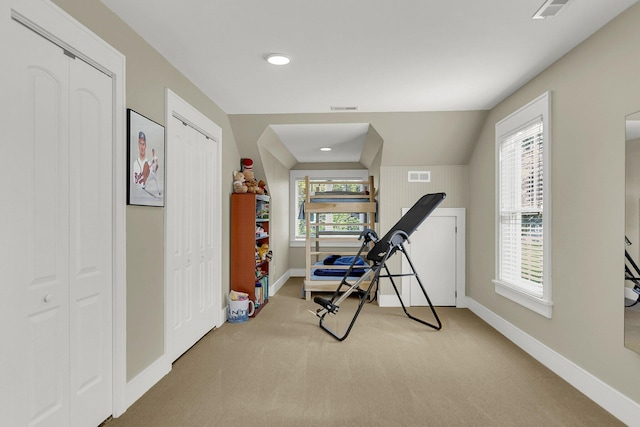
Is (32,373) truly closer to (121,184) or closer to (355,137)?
(121,184)

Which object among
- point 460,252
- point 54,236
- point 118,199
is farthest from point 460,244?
point 54,236

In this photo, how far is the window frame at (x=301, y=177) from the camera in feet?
24.3

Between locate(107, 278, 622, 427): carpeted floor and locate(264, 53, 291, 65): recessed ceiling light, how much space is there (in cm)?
241

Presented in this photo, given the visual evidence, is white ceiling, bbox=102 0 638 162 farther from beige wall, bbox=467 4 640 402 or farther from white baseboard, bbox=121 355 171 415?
white baseboard, bbox=121 355 171 415

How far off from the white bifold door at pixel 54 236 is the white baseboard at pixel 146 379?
0.18m

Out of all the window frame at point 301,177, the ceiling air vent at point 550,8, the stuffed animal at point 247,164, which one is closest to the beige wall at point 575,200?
the ceiling air vent at point 550,8

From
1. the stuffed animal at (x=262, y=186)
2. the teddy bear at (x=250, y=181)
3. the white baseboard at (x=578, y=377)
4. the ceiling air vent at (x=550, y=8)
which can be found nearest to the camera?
the ceiling air vent at (x=550, y=8)

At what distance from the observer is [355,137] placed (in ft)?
17.3

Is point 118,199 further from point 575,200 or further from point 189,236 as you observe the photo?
point 575,200

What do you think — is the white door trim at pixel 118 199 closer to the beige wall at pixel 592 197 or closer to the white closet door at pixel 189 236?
the white closet door at pixel 189 236

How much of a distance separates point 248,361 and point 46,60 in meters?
2.46

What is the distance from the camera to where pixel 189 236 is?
3334 millimetres

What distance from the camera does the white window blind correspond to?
3.17 meters

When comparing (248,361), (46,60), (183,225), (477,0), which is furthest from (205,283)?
(477,0)
